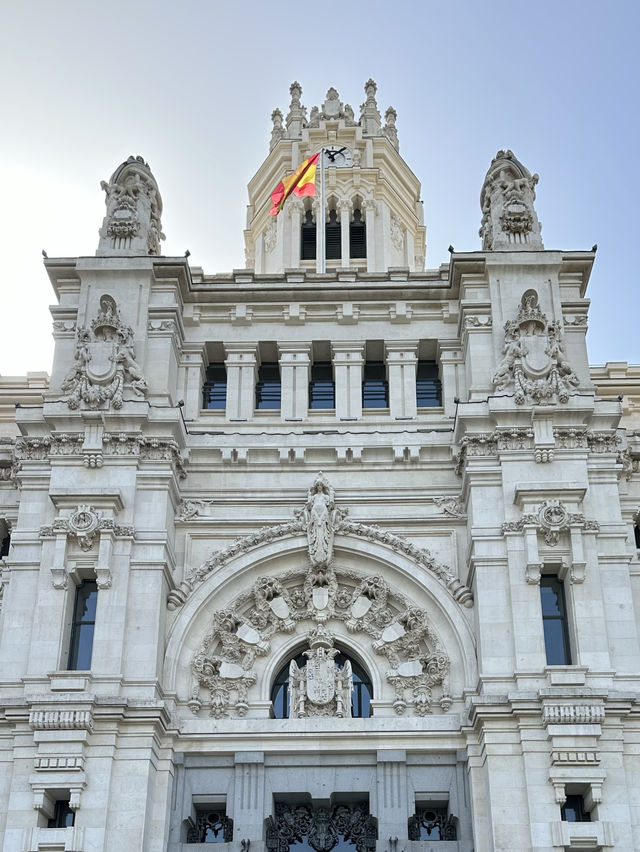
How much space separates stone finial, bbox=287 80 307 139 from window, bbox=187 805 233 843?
143ft

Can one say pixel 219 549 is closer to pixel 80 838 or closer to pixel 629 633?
pixel 80 838

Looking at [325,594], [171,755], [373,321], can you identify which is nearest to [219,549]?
[325,594]

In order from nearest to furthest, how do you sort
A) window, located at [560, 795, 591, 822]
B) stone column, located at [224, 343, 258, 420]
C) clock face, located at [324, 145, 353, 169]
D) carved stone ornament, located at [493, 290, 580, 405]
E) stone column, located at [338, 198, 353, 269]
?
window, located at [560, 795, 591, 822] → carved stone ornament, located at [493, 290, 580, 405] → stone column, located at [224, 343, 258, 420] → stone column, located at [338, 198, 353, 269] → clock face, located at [324, 145, 353, 169]

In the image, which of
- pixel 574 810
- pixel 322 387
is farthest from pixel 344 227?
pixel 574 810

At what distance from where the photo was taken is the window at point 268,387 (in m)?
36.3

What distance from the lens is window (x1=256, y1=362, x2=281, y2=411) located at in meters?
36.3

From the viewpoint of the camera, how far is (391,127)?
230 feet

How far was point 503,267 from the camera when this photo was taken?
117 ft

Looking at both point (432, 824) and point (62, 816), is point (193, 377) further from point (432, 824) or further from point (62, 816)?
point (432, 824)

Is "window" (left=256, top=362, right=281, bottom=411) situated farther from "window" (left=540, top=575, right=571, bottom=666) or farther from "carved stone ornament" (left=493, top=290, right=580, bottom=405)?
→ "window" (left=540, top=575, right=571, bottom=666)

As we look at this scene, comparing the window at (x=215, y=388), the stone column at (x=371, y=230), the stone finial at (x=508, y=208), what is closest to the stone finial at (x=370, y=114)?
the stone column at (x=371, y=230)

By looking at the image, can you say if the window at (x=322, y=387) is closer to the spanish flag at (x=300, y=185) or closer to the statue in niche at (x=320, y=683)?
the statue in niche at (x=320, y=683)

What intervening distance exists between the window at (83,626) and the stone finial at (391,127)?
42.4 meters

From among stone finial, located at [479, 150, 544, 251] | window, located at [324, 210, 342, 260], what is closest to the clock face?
window, located at [324, 210, 342, 260]
